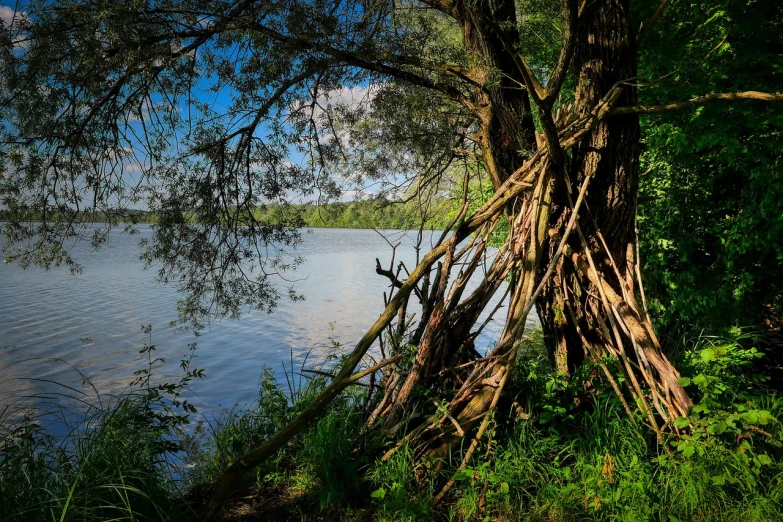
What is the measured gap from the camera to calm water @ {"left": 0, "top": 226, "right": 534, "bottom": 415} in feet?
22.5

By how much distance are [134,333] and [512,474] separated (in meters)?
8.73

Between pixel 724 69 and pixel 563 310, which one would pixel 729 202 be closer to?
pixel 724 69

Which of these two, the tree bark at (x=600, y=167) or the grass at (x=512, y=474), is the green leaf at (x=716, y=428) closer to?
the grass at (x=512, y=474)

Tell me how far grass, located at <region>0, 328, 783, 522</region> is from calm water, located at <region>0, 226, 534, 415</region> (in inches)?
74.8

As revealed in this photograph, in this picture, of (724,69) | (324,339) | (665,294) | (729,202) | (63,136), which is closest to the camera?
(63,136)

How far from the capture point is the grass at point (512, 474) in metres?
2.36

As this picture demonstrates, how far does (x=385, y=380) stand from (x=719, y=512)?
2.05 meters

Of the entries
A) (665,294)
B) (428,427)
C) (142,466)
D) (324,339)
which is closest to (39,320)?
(324,339)

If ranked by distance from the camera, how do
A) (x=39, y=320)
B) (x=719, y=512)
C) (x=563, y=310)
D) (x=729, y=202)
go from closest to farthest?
(x=719, y=512)
(x=563, y=310)
(x=729, y=202)
(x=39, y=320)

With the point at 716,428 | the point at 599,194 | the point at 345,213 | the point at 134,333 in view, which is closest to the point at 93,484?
the point at 716,428

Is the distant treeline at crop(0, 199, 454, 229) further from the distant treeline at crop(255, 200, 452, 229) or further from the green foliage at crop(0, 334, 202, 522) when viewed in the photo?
the green foliage at crop(0, 334, 202, 522)

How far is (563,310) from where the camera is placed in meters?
3.43

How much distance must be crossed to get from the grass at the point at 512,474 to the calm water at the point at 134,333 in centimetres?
190

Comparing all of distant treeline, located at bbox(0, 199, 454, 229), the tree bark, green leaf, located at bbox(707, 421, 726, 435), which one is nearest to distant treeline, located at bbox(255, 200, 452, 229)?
distant treeline, located at bbox(0, 199, 454, 229)
